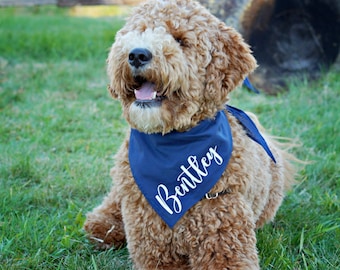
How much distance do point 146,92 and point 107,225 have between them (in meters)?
1.03

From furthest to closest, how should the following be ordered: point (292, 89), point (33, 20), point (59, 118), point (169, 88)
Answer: point (33, 20) → point (292, 89) → point (59, 118) → point (169, 88)

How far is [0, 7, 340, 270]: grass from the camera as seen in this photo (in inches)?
122

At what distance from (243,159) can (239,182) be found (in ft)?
0.45

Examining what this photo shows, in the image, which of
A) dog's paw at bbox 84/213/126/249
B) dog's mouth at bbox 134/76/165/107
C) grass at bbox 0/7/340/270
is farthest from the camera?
dog's paw at bbox 84/213/126/249

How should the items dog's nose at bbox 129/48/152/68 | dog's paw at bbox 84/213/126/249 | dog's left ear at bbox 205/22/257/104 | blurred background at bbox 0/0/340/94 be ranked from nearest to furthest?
dog's nose at bbox 129/48/152/68 < dog's left ear at bbox 205/22/257/104 < dog's paw at bbox 84/213/126/249 < blurred background at bbox 0/0/340/94

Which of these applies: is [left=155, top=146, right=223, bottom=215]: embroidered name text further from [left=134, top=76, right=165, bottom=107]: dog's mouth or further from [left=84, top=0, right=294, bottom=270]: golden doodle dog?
[left=134, top=76, right=165, bottom=107]: dog's mouth

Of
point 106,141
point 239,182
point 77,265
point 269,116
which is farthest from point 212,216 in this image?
point 269,116

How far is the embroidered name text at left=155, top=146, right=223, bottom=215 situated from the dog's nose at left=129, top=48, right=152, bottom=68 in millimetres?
573

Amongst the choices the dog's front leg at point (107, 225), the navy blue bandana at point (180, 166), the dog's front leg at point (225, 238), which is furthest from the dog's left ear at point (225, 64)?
the dog's front leg at point (107, 225)

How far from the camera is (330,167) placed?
4.21m

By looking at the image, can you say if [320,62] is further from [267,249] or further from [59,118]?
[267,249]

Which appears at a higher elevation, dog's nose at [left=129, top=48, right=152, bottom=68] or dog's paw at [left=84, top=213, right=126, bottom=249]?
dog's nose at [left=129, top=48, right=152, bottom=68]

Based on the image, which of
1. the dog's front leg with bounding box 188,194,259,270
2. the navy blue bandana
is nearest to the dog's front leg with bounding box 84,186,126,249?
the navy blue bandana

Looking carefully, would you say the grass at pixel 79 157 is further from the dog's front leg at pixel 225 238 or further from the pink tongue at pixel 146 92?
the pink tongue at pixel 146 92
